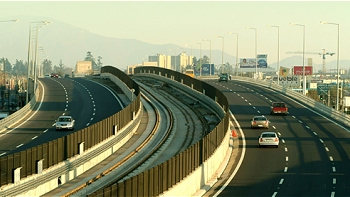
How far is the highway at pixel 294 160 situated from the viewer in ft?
126

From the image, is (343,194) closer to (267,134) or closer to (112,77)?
(267,134)

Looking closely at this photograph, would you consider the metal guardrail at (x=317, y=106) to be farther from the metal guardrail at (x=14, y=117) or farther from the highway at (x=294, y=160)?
the metal guardrail at (x=14, y=117)

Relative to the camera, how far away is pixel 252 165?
4706 centimetres

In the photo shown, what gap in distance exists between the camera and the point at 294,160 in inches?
1948

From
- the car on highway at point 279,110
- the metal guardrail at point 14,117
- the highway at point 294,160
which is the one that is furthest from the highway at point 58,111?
the car on highway at point 279,110

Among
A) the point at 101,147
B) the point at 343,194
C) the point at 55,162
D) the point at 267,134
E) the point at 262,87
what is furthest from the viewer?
the point at 262,87

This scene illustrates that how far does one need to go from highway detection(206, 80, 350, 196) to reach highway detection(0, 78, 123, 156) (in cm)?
1424

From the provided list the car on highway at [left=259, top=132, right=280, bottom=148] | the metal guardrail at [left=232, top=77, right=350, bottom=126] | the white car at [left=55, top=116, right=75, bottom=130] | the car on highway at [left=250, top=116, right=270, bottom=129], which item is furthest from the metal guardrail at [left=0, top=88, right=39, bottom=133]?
the metal guardrail at [left=232, top=77, right=350, bottom=126]

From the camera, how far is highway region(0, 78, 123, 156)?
191 ft

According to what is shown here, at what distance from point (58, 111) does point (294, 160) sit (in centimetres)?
3786

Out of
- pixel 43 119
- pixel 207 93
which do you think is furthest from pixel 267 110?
pixel 43 119

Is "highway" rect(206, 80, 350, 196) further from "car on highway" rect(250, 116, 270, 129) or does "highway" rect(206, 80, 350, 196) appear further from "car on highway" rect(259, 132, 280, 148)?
"car on highway" rect(250, 116, 270, 129)

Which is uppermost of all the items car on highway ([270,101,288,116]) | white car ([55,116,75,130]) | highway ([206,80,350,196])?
car on highway ([270,101,288,116])

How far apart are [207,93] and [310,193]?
50.2 metres
